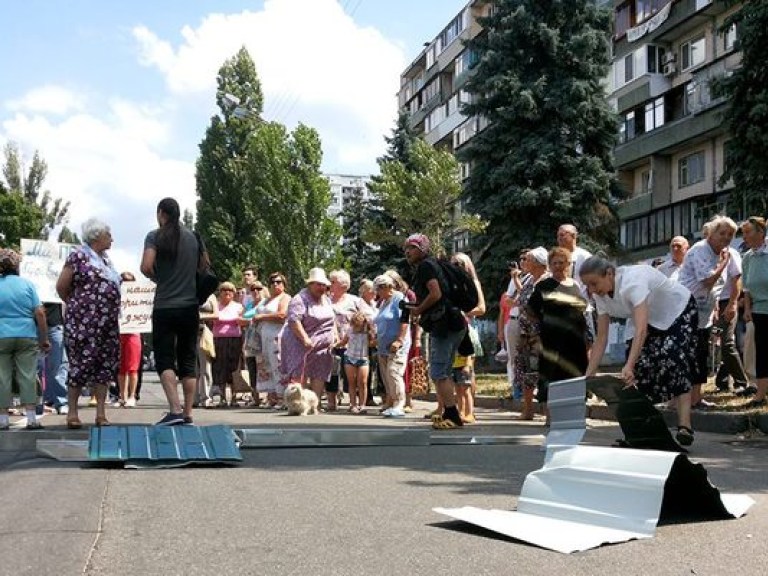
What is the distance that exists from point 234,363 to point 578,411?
33.6 ft

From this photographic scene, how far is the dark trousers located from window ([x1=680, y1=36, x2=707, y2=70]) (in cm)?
3419

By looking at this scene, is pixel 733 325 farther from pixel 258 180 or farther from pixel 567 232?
pixel 258 180

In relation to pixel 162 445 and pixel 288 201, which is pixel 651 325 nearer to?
pixel 162 445

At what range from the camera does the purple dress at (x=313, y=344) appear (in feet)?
43.2

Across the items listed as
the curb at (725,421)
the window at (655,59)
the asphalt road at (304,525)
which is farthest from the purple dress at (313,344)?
the window at (655,59)

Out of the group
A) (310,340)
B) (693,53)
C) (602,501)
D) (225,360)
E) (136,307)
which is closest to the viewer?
(602,501)

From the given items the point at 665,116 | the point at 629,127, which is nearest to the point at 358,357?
the point at 665,116

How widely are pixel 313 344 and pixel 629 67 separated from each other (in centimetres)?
3823

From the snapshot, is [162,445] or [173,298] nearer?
[162,445]

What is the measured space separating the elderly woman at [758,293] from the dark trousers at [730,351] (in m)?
0.83

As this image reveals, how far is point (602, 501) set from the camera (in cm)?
487

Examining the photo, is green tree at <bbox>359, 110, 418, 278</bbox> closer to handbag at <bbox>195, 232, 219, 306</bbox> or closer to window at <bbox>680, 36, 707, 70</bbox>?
window at <bbox>680, 36, 707, 70</bbox>

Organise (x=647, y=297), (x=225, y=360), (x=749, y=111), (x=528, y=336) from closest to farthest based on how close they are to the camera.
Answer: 1. (x=647, y=297)
2. (x=528, y=336)
3. (x=225, y=360)
4. (x=749, y=111)

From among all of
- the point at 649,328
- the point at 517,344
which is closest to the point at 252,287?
the point at 517,344
